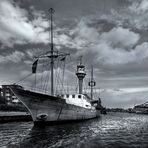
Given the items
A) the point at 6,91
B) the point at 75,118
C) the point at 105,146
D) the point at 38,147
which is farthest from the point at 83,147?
the point at 6,91

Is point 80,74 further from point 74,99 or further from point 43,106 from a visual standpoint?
point 43,106

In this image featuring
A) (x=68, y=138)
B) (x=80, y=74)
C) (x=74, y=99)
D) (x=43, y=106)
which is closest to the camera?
(x=68, y=138)

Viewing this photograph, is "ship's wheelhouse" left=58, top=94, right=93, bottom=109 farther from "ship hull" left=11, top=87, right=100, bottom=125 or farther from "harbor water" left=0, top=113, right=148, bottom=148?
"harbor water" left=0, top=113, right=148, bottom=148

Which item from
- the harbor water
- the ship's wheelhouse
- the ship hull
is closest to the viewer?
the harbor water

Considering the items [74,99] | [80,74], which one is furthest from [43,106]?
[80,74]

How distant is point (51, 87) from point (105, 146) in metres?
22.5

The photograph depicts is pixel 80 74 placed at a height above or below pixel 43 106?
above

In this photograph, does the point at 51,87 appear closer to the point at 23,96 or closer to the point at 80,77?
the point at 23,96

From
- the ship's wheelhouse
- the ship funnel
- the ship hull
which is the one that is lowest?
the ship hull

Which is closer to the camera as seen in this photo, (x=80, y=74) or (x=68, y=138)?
(x=68, y=138)

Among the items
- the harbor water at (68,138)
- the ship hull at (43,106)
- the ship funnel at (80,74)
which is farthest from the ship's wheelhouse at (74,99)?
the harbor water at (68,138)

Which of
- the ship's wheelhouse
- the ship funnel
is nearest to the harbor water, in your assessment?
the ship's wheelhouse

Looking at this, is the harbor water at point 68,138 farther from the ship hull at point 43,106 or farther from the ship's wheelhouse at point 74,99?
the ship's wheelhouse at point 74,99

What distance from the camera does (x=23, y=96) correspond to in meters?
31.2
